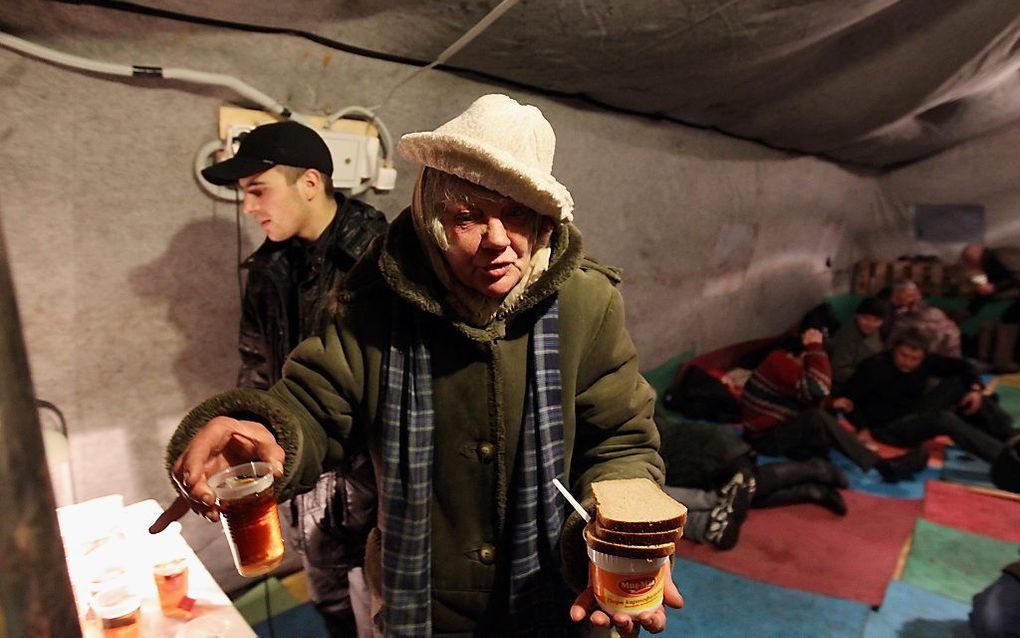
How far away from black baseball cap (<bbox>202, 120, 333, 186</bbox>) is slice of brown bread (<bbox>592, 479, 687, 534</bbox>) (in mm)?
1338

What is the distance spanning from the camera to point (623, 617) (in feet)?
3.07

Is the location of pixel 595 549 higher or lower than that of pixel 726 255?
lower

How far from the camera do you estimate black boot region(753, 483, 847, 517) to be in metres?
3.19

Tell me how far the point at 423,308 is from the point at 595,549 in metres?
0.50

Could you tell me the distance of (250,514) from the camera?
37.1 inches

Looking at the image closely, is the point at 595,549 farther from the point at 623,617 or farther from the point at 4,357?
the point at 4,357

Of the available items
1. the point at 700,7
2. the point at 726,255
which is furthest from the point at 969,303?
the point at 700,7

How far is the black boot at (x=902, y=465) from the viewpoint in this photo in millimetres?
3529

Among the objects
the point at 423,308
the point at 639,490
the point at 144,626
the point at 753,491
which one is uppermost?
the point at 423,308

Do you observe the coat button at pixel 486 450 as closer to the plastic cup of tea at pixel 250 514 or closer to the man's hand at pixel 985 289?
the plastic cup of tea at pixel 250 514

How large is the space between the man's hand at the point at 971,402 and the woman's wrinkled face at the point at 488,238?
4.25 meters

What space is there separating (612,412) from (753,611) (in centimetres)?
176

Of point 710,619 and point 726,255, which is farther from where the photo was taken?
point 726,255

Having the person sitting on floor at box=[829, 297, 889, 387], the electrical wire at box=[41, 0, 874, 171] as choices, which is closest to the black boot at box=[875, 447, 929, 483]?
the person sitting on floor at box=[829, 297, 889, 387]
